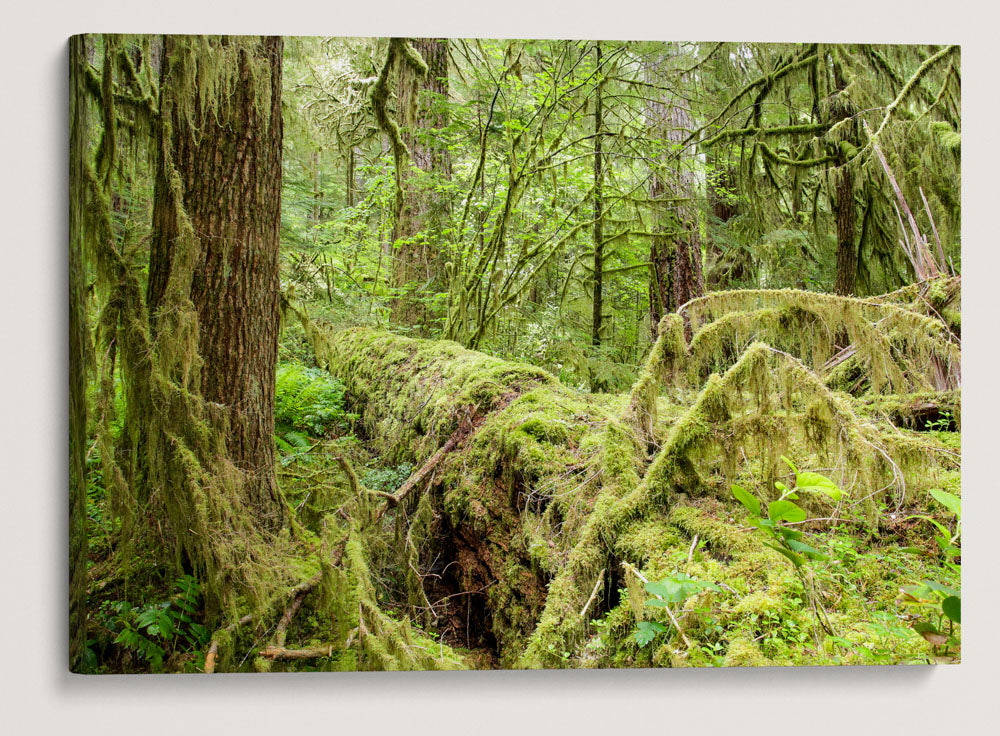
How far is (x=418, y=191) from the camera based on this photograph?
256 cm

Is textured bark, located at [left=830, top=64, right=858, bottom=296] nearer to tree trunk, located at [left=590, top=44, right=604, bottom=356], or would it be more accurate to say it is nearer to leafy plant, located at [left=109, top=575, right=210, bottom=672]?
tree trunk, located at [left=590, top=44, right=604, bottom=356]

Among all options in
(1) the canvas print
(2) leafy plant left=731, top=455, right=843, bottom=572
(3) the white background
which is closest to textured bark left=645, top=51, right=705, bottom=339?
(1) the canvas print

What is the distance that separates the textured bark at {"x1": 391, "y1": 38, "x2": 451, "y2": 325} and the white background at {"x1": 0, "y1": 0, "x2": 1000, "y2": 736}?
177 millimetres

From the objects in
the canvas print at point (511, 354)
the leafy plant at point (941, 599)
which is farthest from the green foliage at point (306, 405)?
the leafy plant at point (941, 599)

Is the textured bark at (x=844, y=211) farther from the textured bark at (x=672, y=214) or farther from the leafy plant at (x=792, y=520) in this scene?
the leafy plant at (x=792, y=520)

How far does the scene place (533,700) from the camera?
90.4 inches

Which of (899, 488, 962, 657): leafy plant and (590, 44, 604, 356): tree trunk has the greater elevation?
(590, 44, 604, 356): tree trunk

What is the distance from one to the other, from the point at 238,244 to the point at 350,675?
1.79 meters

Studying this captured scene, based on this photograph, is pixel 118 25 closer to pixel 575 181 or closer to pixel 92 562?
pixel 575 181

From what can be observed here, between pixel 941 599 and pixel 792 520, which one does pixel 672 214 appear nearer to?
pixel 792 520

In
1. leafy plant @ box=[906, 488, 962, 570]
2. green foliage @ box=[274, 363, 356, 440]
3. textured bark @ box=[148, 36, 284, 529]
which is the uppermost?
textured bark @ box=[148, 36, 284, 529]

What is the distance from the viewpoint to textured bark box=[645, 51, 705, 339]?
2.44 meters

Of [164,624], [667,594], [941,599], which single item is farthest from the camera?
[941,599]

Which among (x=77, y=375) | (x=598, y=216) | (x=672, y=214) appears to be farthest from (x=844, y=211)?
(x=77, y=375)
